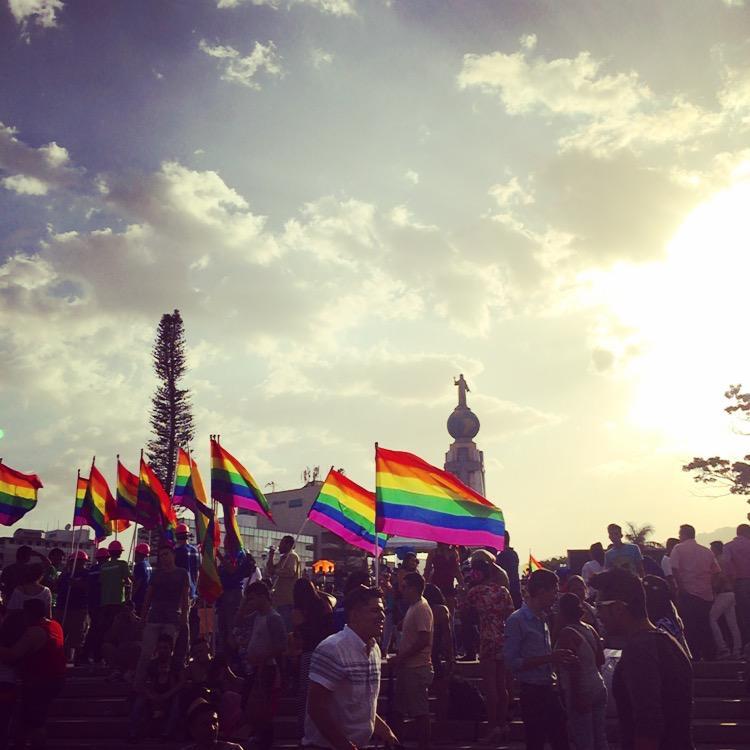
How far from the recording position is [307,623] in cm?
775

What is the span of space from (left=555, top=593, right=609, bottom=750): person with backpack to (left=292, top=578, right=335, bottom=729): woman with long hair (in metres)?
2.75

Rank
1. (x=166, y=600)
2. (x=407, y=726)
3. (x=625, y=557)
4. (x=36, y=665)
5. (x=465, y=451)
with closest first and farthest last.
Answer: (x=36, y=665), (x=407, y=726), (x=166, y=600), (x=625, y=557), (x=465, y=451)

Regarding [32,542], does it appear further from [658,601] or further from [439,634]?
[658,601]

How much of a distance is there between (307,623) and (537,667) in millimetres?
2602

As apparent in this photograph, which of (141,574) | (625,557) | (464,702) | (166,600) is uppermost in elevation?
(625,557)

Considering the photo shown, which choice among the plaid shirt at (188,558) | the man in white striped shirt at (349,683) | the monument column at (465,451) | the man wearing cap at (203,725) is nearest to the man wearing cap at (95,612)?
the plaid shirt at (188,558)

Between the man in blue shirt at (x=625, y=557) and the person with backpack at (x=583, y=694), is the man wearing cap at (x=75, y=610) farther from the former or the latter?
the person with backpack at (x=583, y=694)

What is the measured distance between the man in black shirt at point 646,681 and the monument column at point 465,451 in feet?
290

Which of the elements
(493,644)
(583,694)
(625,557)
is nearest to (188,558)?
(493,644)

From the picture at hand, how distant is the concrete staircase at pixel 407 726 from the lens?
333 inches

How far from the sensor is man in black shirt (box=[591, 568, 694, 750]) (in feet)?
12.5

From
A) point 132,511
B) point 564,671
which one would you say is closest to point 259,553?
point 132,511

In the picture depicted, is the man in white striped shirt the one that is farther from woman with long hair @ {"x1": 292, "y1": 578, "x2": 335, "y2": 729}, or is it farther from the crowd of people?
woman with long hair @ {"x1": 292, "y1": 578, "x2": 335, "y2": 729}

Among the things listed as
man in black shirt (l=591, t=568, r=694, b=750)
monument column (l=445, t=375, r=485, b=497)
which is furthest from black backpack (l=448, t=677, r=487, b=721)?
monument column (l=445, t=375, r=485, b=497)
